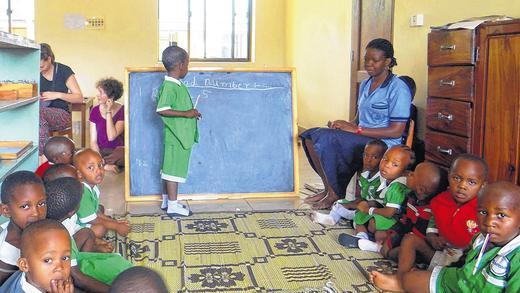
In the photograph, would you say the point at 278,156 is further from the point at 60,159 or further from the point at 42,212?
the point at 42,212

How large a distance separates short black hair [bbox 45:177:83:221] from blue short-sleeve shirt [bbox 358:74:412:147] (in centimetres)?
199

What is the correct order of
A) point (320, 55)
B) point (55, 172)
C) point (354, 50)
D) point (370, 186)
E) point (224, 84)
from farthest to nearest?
point (320, 55), point (354, 50), point (224, 84), point (370, 186), point (55, 172)

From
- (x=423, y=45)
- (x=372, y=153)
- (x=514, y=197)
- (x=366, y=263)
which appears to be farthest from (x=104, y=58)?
(x=514, y=197)

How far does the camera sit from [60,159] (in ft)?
9.91

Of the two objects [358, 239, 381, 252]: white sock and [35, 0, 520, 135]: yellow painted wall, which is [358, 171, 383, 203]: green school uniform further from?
[35, 0, 520, 135]: yellow painted wall

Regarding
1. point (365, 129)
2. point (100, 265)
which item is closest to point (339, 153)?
point (365, 129)

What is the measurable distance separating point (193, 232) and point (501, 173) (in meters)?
1.64

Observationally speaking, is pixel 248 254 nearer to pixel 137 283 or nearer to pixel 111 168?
pixel 137 283

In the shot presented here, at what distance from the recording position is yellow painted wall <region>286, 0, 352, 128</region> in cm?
622

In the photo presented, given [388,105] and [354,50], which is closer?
[388,105]

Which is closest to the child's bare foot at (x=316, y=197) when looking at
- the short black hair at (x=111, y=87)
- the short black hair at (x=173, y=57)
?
the short black hair at (x=173, y=57)

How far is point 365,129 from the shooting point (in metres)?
3.69

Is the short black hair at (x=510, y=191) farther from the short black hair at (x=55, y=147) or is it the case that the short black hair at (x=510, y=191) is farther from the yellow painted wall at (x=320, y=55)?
the yellow painted wall at (x=320, y=55)

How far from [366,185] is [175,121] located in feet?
3.95
